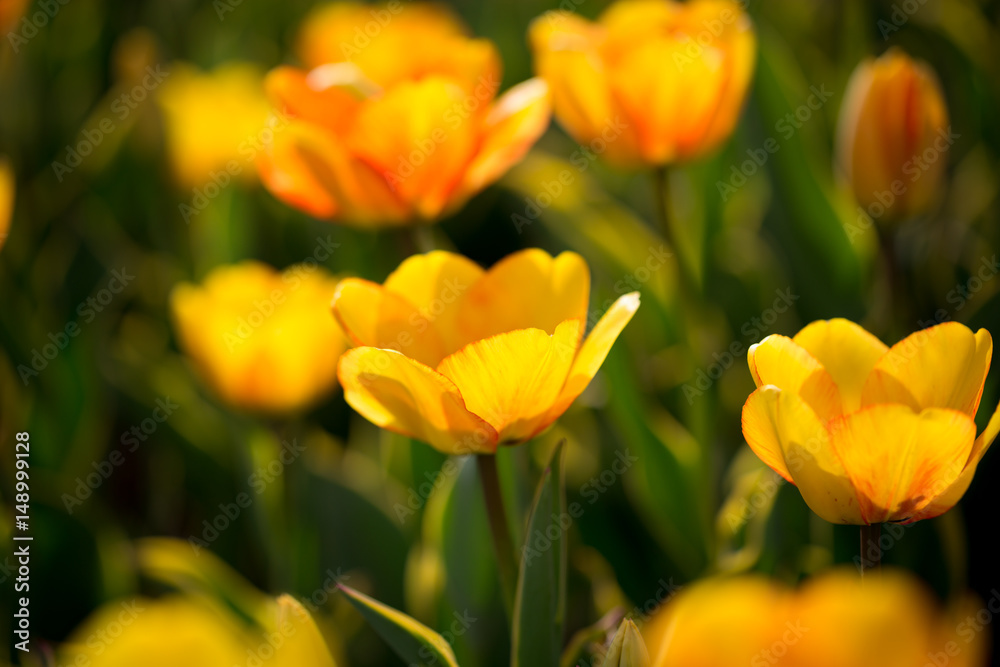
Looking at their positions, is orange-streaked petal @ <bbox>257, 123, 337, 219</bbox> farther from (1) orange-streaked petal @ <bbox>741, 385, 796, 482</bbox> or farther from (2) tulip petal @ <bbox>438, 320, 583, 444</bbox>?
(1) orange-streaked petal @ <bbox>741, 385, 796, 482</bbox>

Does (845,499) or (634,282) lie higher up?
(845,499)

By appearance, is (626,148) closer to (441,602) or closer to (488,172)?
(488,172)

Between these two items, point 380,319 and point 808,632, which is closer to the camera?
point 808,632

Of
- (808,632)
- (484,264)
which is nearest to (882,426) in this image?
(808,632)

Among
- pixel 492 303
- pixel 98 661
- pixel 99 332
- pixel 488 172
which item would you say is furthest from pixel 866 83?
pixel 99 332

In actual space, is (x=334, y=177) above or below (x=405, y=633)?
above

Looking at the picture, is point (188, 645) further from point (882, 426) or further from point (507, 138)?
point (507, 138)
